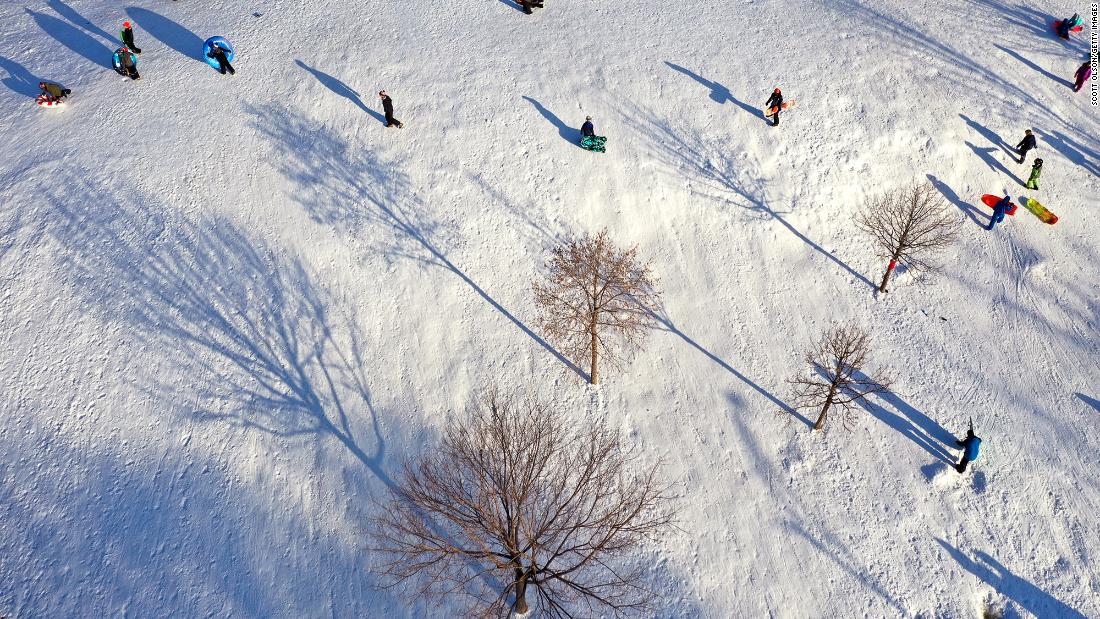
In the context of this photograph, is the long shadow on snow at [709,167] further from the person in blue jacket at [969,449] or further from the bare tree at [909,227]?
the person in blue jacket at [969,449]

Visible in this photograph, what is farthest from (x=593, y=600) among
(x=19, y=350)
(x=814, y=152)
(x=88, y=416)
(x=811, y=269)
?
(x=19, y=350)

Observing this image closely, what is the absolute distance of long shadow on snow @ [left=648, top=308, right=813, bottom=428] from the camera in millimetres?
18484

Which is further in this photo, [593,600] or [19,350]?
[19,350]

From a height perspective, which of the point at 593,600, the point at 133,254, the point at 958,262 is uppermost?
the point at 958,262

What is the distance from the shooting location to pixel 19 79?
2416 cm

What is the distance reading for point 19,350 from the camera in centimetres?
1881

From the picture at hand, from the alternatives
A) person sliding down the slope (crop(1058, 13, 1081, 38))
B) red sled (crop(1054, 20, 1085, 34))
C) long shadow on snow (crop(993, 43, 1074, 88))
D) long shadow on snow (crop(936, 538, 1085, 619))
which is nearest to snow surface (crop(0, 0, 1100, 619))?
long shadow on snow (crop(936, 538, 1085, 619))

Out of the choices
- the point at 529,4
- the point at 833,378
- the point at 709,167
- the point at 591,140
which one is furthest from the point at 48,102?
the point at 833,378

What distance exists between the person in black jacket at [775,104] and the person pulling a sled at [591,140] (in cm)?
629

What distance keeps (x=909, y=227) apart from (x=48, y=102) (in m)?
31.1

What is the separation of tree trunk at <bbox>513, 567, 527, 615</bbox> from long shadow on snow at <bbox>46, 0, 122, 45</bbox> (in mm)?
26790

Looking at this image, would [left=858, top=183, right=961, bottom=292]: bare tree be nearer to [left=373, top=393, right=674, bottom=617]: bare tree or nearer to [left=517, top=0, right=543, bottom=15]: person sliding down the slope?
[left=373, top=393, right=674, bottom=617]: bare tree

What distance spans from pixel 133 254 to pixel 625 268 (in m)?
16.6

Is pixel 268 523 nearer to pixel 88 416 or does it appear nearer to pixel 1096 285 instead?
pixel 88 416
